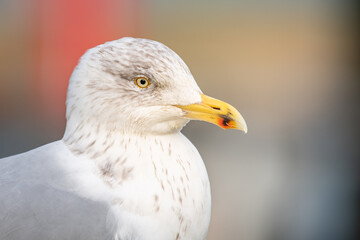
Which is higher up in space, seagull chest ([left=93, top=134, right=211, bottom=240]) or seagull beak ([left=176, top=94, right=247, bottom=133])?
seagull beak ([left=176, top=94, right=247, bottom=133])

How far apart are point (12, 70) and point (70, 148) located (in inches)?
67.7

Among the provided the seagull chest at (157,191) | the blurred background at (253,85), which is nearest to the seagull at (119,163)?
the seagull chest at (157,191)

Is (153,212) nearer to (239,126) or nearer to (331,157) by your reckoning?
(239,126)

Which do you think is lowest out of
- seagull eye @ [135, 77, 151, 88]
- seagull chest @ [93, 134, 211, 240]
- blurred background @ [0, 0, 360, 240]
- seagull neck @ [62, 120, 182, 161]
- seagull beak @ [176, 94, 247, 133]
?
blurred background @ [0, 0, 360, 240]

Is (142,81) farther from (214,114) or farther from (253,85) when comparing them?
(253,85)

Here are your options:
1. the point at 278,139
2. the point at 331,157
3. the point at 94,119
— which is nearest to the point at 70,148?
the point at 94,119

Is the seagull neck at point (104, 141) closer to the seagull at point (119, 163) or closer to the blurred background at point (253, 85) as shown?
the seagull at point (119, 163)

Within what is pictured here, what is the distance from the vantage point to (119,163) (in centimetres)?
63

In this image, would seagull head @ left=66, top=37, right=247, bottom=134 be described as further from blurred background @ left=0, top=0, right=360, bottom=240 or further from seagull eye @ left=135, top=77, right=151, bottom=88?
blurred background @ left=0, top=0, right=360, bottom=240

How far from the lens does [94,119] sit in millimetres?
642

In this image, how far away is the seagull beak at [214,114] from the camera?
0.62 m

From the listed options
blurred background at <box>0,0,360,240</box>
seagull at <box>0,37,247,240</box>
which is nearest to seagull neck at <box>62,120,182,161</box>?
seagull at <box>0,37,247,240</box>

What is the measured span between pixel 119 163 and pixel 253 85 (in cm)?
154

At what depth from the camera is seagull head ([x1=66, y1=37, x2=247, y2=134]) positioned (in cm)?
62
